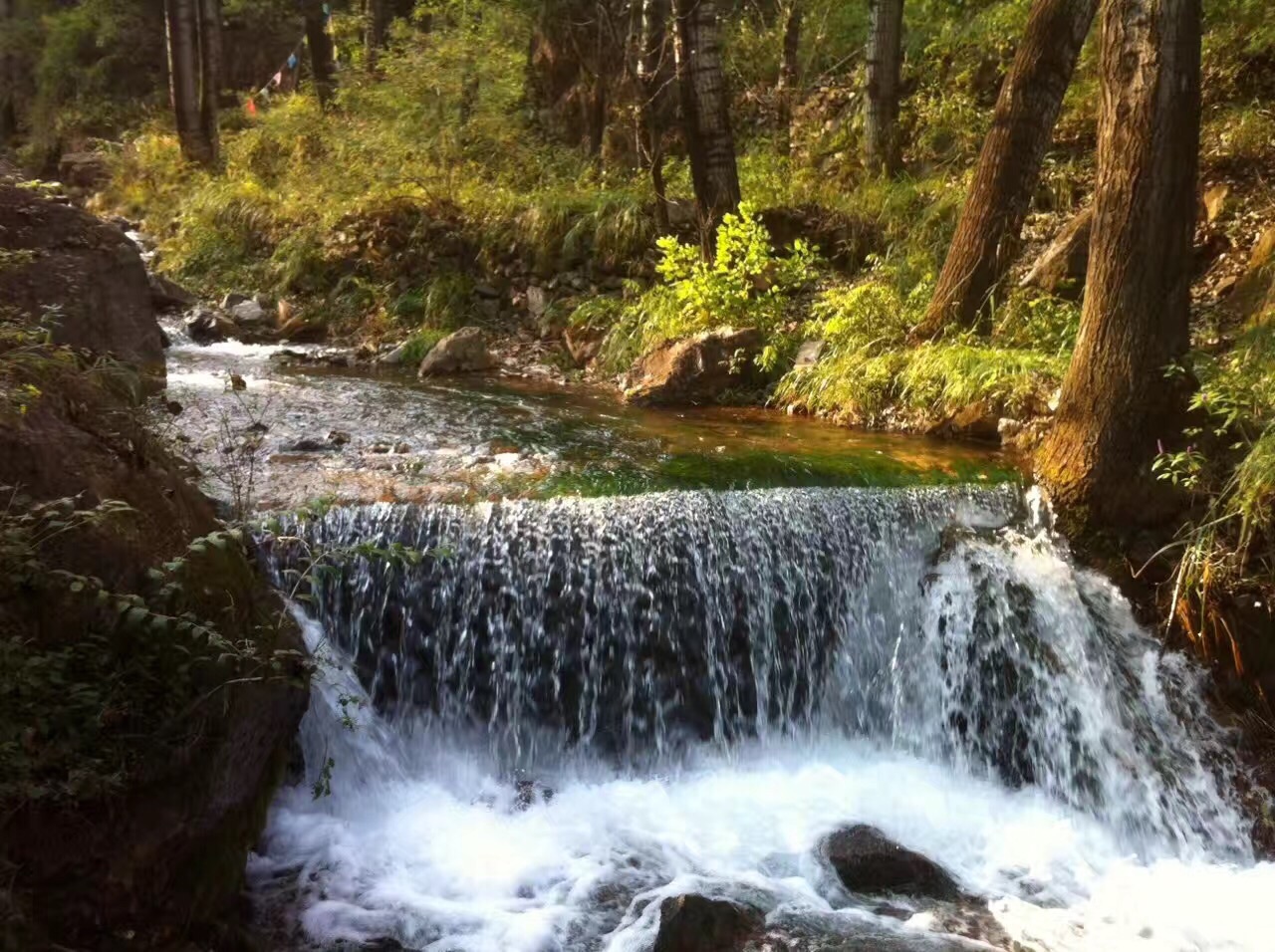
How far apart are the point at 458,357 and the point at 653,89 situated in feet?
15.1

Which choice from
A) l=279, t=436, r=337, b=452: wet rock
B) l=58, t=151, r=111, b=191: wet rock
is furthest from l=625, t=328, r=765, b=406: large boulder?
l=58, t=151, r=111, b=191: wet rock

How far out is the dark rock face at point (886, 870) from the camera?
4.55 meters

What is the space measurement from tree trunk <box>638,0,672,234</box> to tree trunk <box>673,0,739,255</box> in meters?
0.37

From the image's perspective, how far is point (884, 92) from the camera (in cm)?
1162

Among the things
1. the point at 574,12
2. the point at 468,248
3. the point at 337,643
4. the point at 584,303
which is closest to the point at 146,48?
the point at 574,12

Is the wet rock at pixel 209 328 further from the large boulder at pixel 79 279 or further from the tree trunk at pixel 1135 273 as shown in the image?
the tree trunk at pixel 1135 273

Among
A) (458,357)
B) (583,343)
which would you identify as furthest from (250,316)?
(583,343)

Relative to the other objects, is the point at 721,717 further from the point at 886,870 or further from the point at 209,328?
the point at 209,328

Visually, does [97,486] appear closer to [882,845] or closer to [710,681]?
[710,681]

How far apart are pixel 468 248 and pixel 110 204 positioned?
10.4 m

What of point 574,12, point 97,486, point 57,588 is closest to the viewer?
point 57,588

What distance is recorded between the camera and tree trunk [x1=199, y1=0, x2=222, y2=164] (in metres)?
17.3

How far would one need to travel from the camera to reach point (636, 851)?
4.74 metres

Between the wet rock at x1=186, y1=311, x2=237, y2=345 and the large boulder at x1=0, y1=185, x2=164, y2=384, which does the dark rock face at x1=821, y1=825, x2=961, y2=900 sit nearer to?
the large boulder at x1=0, y1=185, x2=164, y2=384
